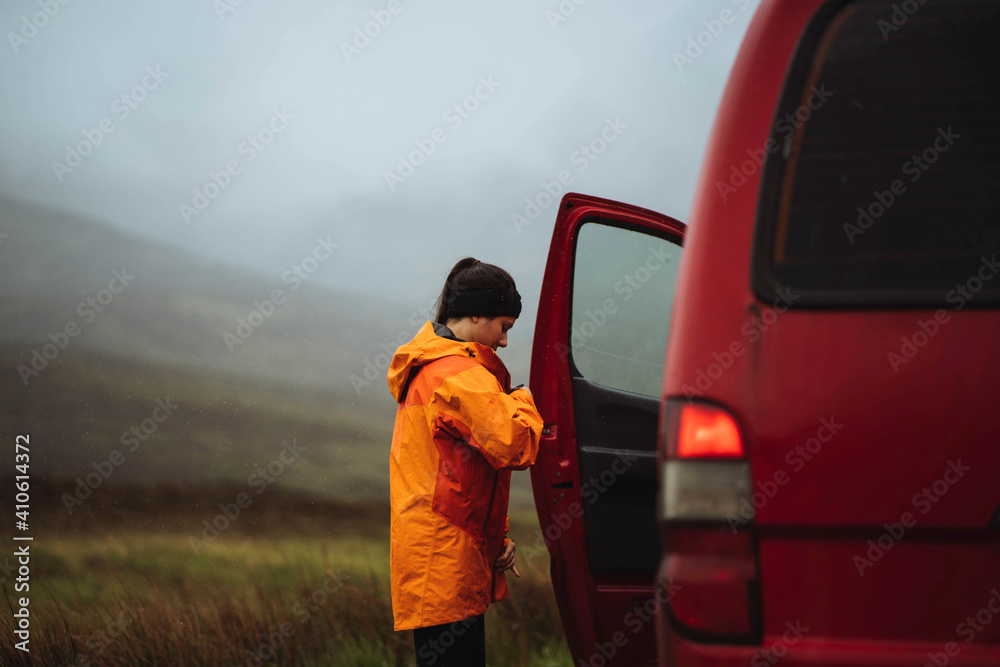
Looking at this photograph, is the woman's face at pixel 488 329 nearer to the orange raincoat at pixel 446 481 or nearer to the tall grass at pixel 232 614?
the orange raincoat at pixel 446 481

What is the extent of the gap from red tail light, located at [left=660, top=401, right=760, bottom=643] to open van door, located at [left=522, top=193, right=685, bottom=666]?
1201mm

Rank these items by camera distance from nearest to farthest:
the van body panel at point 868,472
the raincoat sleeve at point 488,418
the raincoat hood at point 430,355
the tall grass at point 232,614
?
1. the van body panel at point 868,472
2. the raincoat sleeve at point 488,418
3. the raincoat hood at point 430,355
4. the tall grass at point 232,614

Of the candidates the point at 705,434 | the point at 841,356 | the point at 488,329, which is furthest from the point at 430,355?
the point at 841,356

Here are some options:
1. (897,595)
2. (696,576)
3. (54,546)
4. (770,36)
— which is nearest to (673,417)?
(696,576)

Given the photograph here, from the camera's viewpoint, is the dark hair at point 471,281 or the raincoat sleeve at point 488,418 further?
the dark hair at point 471,281

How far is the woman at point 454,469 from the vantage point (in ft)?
7.29

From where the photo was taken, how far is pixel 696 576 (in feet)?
4.33

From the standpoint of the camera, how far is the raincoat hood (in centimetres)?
238

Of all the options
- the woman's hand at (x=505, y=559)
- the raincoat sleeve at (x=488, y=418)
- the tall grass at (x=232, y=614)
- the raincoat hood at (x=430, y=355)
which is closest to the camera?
the raincoat sleeve at (x=488, y=418)

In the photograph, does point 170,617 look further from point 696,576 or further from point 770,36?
point 770,36

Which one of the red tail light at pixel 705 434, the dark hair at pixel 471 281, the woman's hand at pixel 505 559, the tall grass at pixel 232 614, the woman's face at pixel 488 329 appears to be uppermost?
the dark hair at pixel 471 281

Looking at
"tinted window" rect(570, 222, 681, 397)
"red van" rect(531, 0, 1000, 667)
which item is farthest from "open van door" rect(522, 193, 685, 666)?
"red van" rect(531, 0, 1000, 667)

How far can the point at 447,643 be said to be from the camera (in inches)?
94.3

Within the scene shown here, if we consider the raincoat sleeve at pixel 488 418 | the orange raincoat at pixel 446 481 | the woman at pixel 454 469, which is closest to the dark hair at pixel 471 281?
the woman at pixel 454 469
